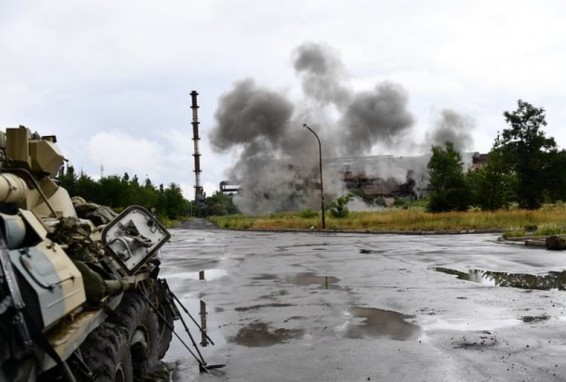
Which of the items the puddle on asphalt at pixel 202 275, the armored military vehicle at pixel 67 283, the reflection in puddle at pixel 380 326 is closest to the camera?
the armored military vehicle at pixel 67 283

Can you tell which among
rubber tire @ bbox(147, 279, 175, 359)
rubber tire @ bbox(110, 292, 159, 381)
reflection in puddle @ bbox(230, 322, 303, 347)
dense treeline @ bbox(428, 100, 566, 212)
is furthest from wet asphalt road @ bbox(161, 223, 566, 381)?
dense treeline @ bbox(428, 100, 566, 212)

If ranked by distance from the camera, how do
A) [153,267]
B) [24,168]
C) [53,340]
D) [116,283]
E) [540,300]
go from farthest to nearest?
[540,300] < [153,267] < [24,168] < [116,283] < [53,340]

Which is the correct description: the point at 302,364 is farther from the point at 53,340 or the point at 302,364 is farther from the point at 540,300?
the point at 540,300

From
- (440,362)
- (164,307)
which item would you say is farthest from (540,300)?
(164,307)

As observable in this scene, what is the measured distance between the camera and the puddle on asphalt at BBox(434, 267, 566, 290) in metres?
11.5

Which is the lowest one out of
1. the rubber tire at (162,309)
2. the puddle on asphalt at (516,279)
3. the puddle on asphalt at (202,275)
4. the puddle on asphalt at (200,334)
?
the puddle on asphalt at (200,334)

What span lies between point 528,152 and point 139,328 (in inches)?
2141

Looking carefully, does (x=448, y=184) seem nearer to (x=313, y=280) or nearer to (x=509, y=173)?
(x=509, y=173)

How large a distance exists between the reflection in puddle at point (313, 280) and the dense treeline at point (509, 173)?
39914 millimetres

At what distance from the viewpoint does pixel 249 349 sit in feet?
24.1

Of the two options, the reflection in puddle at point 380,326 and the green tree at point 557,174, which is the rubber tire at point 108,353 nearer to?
the reflection in puddle at point 380,326

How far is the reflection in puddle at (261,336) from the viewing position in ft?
25.2

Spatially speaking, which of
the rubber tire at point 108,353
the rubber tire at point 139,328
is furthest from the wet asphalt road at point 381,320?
the rubber tire at point 108,353

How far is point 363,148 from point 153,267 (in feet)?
203
